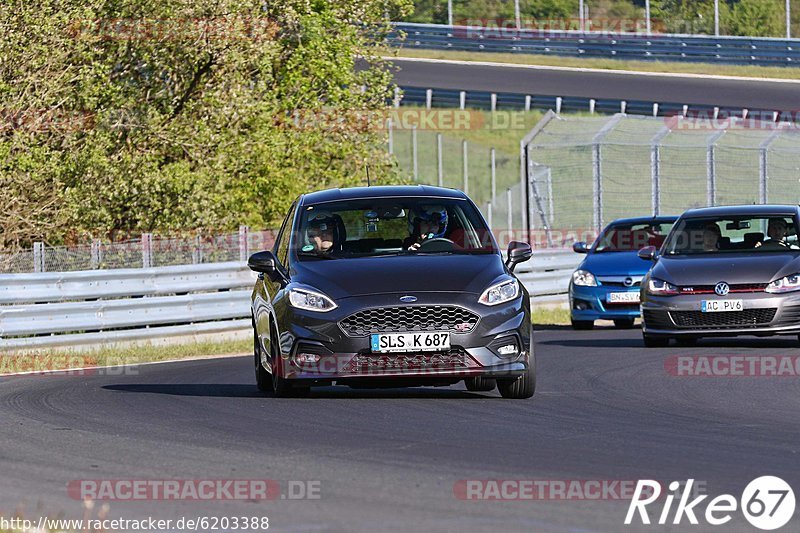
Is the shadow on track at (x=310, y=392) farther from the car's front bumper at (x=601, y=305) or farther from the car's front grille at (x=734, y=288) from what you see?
the car's front bumper at (x=601, y=305)

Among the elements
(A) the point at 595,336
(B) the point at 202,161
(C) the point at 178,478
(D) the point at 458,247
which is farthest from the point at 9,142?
(C) the point at 178,478

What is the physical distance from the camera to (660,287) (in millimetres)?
17062

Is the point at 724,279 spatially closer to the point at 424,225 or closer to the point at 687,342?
the point at 687,342

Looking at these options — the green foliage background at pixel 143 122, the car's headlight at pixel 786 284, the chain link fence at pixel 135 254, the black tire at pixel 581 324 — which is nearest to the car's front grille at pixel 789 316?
the car's headlight at pixel 786 284

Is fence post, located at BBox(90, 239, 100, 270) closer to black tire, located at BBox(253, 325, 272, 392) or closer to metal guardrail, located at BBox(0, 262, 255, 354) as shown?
metal guardrail, located at BBox(0, 262, 255, 354)

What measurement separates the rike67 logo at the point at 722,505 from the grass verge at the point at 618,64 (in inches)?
1576

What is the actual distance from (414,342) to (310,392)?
6.37ft

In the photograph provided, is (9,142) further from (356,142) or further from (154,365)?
(356,142)

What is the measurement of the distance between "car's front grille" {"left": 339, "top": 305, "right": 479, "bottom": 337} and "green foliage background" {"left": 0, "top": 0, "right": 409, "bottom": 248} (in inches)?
519

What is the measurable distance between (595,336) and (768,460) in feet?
42.2

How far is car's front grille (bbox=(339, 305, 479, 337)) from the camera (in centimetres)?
1103

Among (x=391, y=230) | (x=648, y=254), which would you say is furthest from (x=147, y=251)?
(x=391, y=230)

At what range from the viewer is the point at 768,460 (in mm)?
8156

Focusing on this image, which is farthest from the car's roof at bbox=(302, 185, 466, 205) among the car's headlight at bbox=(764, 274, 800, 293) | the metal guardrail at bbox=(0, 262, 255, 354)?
the metal guardrail at bbox=(0, 262, 255, 354)
